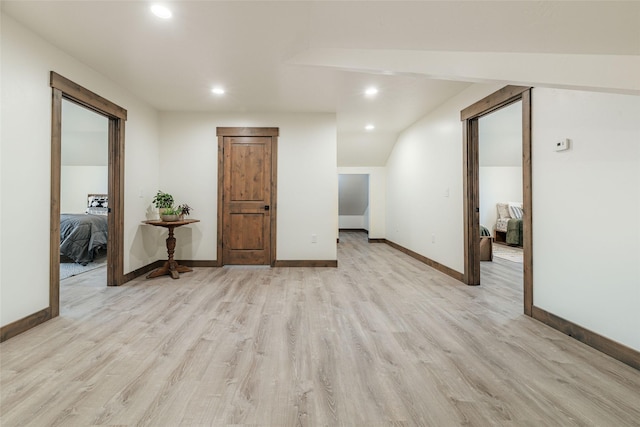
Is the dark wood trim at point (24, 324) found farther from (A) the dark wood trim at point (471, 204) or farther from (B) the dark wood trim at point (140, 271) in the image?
(A) the dark wood trim at point (471, 204)

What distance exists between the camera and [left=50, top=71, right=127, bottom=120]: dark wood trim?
242 centimetres

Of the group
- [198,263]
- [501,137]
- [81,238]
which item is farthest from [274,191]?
[501,137]

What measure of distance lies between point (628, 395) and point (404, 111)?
12.5 feet

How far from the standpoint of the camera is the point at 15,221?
2.05 metres

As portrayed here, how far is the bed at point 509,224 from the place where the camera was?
6.11 m

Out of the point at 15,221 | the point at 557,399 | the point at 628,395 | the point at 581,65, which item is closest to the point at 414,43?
the point at 581,65

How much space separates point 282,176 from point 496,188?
5.66 m

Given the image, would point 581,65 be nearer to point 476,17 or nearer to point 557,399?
point 476,17

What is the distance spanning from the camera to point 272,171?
4.22 metres

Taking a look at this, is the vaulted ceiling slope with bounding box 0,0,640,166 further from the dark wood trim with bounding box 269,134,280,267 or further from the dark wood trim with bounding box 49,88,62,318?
the dark wood trim with bounding box 269,134,280,267

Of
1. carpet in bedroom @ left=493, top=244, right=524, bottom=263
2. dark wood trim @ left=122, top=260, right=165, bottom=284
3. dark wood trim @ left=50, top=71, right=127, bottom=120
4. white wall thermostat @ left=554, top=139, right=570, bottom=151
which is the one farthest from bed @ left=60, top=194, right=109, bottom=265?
carpet in bedroom @ left=493, top=244, right=524, bottom=263

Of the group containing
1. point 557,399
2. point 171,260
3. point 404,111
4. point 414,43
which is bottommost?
point 557,399

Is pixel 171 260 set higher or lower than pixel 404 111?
lower

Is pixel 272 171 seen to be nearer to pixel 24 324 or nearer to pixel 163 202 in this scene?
pixel 163 202
